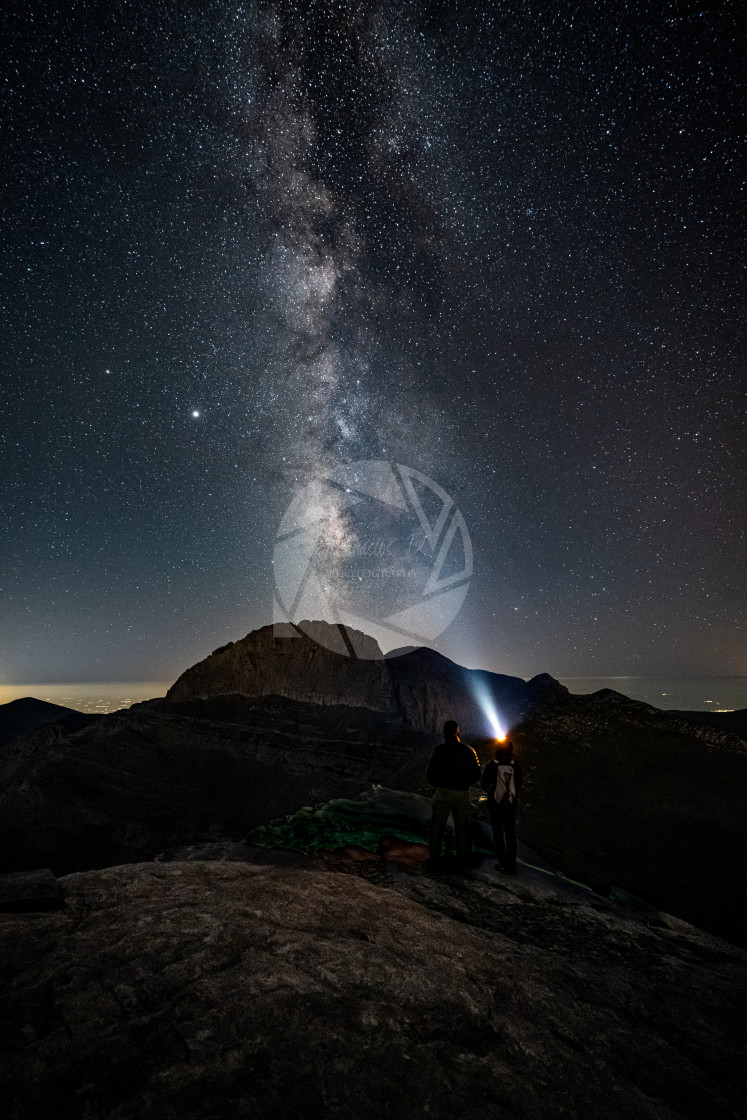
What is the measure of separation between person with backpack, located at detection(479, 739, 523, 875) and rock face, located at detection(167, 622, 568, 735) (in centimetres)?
4709

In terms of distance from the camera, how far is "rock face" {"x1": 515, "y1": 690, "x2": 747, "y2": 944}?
450 inches

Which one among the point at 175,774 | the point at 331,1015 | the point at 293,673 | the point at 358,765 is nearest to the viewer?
the point at 331,1015

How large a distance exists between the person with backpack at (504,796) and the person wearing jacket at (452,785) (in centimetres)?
80

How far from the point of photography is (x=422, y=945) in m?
4.20

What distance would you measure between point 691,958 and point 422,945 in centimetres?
390

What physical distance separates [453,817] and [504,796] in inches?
47.3

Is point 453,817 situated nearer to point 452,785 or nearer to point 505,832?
point 452,785

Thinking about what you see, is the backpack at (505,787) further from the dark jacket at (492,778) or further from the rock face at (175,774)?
the rock face at (175,774)

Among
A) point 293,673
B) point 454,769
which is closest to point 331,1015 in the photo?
point 454,769

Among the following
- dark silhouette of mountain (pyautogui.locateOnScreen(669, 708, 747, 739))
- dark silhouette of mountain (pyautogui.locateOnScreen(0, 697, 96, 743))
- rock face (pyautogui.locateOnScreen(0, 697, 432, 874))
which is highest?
dark silhouette of mountain (pyautogui.locateOnScreen(0, 697, 96, 743))

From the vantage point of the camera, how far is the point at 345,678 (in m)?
60.6

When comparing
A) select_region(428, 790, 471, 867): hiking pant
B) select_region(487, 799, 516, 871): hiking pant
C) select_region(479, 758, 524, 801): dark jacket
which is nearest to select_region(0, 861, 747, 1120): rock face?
select_region(428, 790, 471, 867): hiking pant

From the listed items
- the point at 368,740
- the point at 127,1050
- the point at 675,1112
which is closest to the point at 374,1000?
the point at 127,1050

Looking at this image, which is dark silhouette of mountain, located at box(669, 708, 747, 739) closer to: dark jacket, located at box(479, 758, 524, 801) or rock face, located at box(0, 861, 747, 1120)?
dark jacket, located at box(479, 758, 524, 801)
